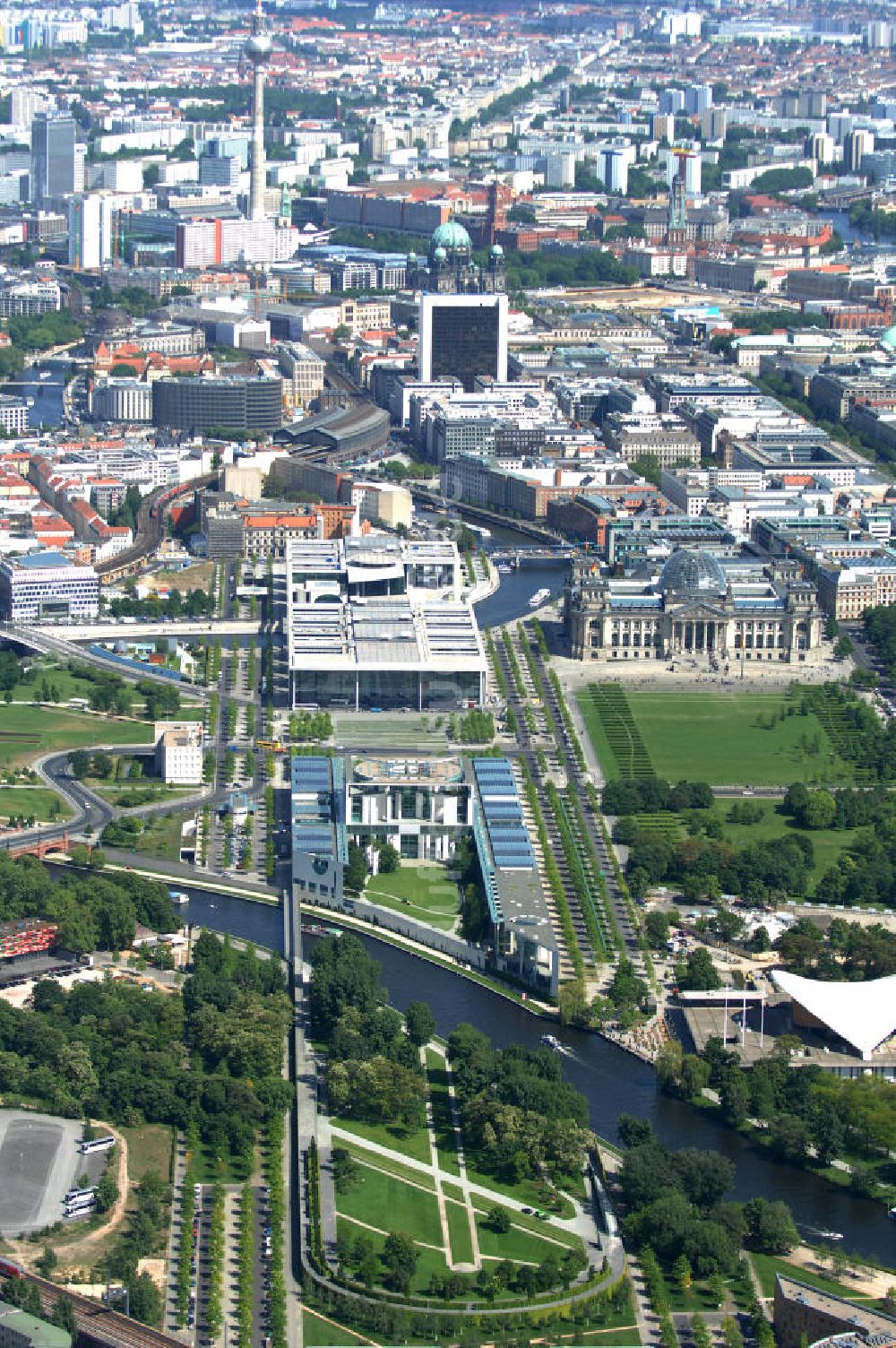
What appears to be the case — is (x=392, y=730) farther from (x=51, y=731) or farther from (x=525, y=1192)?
(x=525, y=1192)

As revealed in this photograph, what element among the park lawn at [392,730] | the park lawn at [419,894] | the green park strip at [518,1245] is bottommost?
the green park strip at [518,1245]

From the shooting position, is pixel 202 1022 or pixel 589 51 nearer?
pixel 202 1022

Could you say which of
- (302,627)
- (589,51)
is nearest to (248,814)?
(302,627)

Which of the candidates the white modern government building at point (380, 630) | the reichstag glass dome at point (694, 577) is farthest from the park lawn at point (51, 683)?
the reichstag glass dome at point (694, 577)

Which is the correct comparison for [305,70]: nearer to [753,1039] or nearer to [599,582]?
[599,582]

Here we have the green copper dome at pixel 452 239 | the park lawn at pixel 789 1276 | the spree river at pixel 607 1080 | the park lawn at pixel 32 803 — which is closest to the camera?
the park lawn at pixel 789 1276

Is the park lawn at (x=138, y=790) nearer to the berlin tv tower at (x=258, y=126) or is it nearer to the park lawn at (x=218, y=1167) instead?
the park lawn at (x=218, y=1167)

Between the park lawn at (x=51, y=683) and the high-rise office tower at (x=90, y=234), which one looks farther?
the high-rise office tower at (x=90, y=234)
